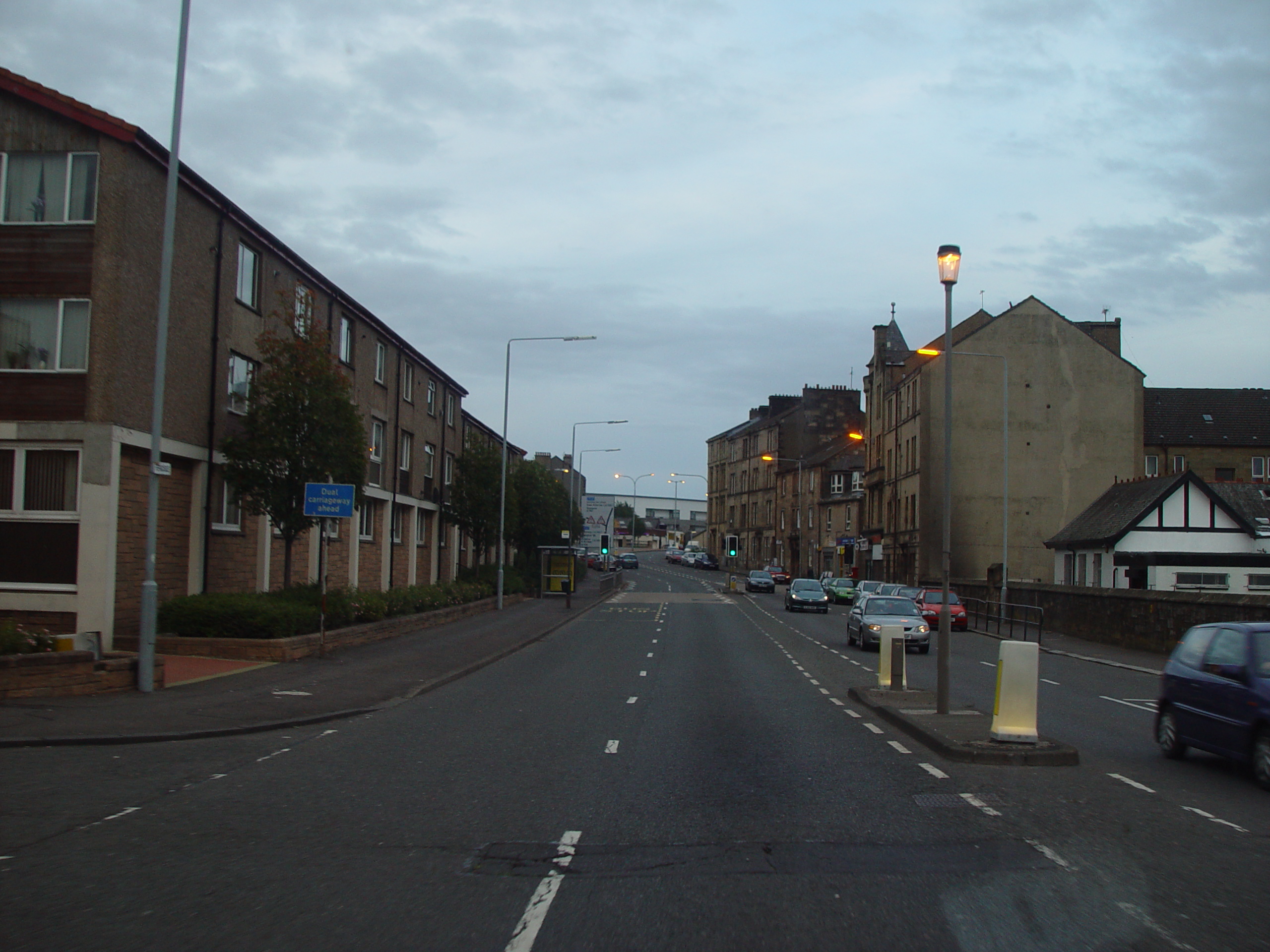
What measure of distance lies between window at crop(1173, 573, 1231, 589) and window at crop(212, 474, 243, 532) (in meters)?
29.2

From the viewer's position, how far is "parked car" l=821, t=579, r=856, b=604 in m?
54.8

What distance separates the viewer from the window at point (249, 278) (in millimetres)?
24469

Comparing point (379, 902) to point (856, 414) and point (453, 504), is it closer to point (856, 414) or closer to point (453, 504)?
point (453, 504)

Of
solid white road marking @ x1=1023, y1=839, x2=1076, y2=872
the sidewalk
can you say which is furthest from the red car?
solid white road marking @ x1=1023, y1=839, x2=1076, y2=872

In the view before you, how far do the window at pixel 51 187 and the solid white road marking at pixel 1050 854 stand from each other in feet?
59.1

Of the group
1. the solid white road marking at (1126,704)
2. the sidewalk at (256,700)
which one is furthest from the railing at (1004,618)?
the sidewalk at (256,700)

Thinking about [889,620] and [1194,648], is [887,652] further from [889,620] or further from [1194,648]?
[889,620]

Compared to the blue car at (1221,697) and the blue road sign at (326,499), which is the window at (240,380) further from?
the blue car at (1221,697)

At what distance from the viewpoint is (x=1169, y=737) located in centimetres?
1112

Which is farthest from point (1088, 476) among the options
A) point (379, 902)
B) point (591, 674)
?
point (379, 902)

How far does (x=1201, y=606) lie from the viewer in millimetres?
24656

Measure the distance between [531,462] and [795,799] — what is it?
158 ft

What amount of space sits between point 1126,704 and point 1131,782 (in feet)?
25.3

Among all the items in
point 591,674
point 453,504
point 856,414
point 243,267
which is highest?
point 856,414
